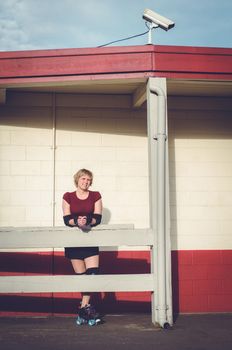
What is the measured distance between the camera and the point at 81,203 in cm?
502

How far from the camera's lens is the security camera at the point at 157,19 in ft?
17.7

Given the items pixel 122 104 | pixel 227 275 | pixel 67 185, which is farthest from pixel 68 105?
pixel 227 275

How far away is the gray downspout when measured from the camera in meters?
4.74

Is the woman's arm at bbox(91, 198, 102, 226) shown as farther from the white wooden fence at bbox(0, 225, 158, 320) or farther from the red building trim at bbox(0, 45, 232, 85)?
the red building trim at bbox(0, 45, 232, 85)

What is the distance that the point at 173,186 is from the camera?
6129 millimetres

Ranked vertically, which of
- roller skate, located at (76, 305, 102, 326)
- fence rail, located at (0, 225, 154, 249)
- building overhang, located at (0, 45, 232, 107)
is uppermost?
building overhang, located at (0, 45, 232, 107)

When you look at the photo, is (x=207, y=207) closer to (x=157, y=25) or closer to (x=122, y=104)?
(x=122, y=104)

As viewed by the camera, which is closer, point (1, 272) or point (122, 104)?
point (1, 272)

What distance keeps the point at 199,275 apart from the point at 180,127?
2186 millimetres

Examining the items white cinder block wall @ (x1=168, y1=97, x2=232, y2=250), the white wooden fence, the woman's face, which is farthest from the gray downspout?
white cinder block wall @ (x1=168, y1=97, x2=232, y2=250)

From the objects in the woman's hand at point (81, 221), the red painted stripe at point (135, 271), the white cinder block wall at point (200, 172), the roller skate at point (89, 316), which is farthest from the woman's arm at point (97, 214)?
the white cinder block wall at point (200, 172)

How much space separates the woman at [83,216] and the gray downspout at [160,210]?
71cm

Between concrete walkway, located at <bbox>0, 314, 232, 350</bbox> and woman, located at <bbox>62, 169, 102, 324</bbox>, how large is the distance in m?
0.40

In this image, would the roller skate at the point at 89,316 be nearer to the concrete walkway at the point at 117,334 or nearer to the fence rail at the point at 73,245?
the concrete walkway at the point at 117,334
